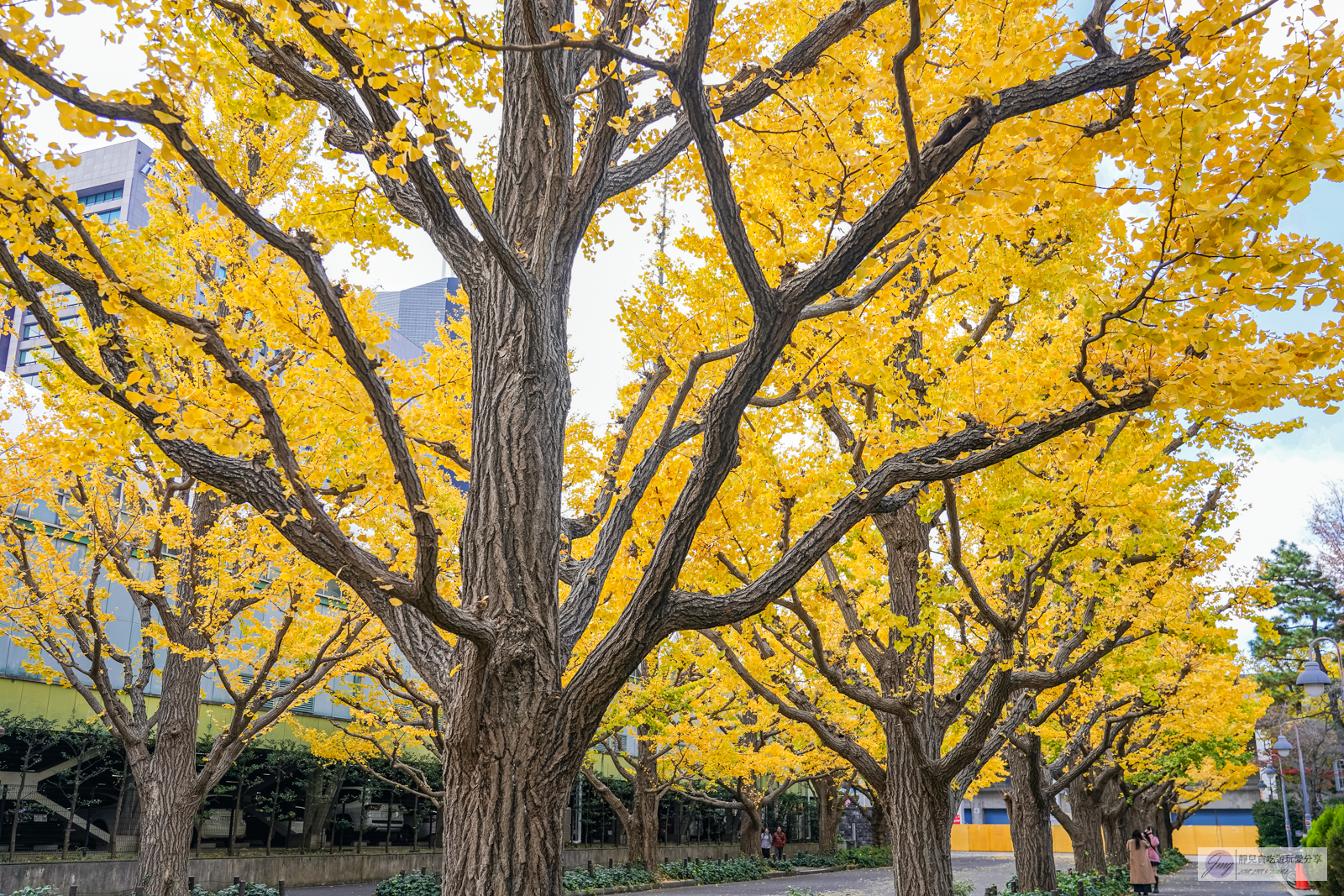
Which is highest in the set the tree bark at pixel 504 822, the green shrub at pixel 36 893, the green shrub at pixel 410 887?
the tree bark at pixel 504 822

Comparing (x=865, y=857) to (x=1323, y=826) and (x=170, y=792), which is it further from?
(x=170, y=792)

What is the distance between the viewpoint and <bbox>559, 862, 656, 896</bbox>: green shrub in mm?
18353

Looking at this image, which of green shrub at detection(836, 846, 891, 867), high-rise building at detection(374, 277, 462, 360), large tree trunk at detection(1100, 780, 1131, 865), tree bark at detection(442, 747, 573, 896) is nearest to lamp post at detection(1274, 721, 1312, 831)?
large tree trunk at detection(1100, 780, 1131, 865)

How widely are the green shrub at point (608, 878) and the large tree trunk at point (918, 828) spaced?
1125cm

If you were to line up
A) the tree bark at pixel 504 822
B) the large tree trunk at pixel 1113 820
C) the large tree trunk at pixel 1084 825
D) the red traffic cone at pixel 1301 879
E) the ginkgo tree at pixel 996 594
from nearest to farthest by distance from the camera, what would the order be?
the tree bark at pixel 504 822 < the ginkgo tree at pixel 996 594 < the red traffic cone at pixel 1301 879 < the large tree trunk at pixel 1084 825 < the large tree trunk at pixel 1113 820

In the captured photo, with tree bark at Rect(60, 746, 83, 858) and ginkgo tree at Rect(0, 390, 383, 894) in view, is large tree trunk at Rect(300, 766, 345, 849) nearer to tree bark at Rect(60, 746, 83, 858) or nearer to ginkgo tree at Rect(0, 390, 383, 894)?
tree bark at Rect(60, 746, 83, 858)

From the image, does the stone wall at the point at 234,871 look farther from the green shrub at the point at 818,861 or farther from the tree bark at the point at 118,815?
the green shrub at the point at 818,861

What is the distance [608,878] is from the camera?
64.2 feet

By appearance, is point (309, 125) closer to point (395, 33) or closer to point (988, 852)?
point (395, 33)

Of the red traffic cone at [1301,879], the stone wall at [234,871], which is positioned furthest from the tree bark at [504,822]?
the red traffic cone at [1301,879]

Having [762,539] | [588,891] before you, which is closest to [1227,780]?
[588,891]

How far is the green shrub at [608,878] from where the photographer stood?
1835 centimetres

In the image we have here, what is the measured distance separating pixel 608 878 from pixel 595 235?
17.0 meters

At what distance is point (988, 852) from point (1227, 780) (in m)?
24.3
